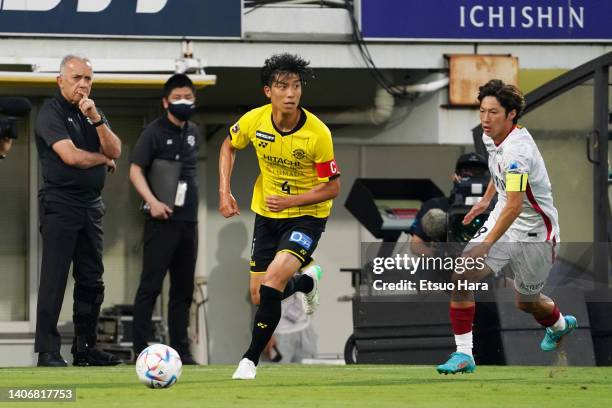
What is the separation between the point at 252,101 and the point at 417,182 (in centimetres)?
217

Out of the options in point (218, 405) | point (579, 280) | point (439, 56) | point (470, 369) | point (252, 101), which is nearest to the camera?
point (218, 405)

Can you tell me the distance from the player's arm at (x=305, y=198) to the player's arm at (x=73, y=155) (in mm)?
1960

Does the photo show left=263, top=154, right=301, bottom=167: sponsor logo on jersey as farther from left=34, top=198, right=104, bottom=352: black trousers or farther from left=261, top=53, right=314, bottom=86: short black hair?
left=34, top=198, right=104, bottom=352: black trousers

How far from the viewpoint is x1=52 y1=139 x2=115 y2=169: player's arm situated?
39.5 ft

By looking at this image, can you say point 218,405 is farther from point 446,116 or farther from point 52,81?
point 446,116

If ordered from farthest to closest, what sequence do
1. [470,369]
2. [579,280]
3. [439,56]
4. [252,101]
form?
[252,101] < [439,56] < [579,280] < [470,369]

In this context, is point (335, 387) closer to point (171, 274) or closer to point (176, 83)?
point (171, 274)

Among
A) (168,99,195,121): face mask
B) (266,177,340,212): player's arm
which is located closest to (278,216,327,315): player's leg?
(266,177,340,212): player's arm

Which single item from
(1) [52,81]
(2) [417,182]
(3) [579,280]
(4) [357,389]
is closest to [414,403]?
(4) [357,389]

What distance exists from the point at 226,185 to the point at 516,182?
1.88 m

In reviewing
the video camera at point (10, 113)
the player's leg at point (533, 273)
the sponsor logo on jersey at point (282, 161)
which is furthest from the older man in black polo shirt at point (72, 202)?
the player's leg at point (533, 273)

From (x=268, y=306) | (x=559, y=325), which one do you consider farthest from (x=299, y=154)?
(x=559, y=325)

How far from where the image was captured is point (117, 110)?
56.8 ft

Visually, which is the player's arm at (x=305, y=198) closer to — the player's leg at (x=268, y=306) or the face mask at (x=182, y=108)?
the player's leg at (x=268, y=306)
